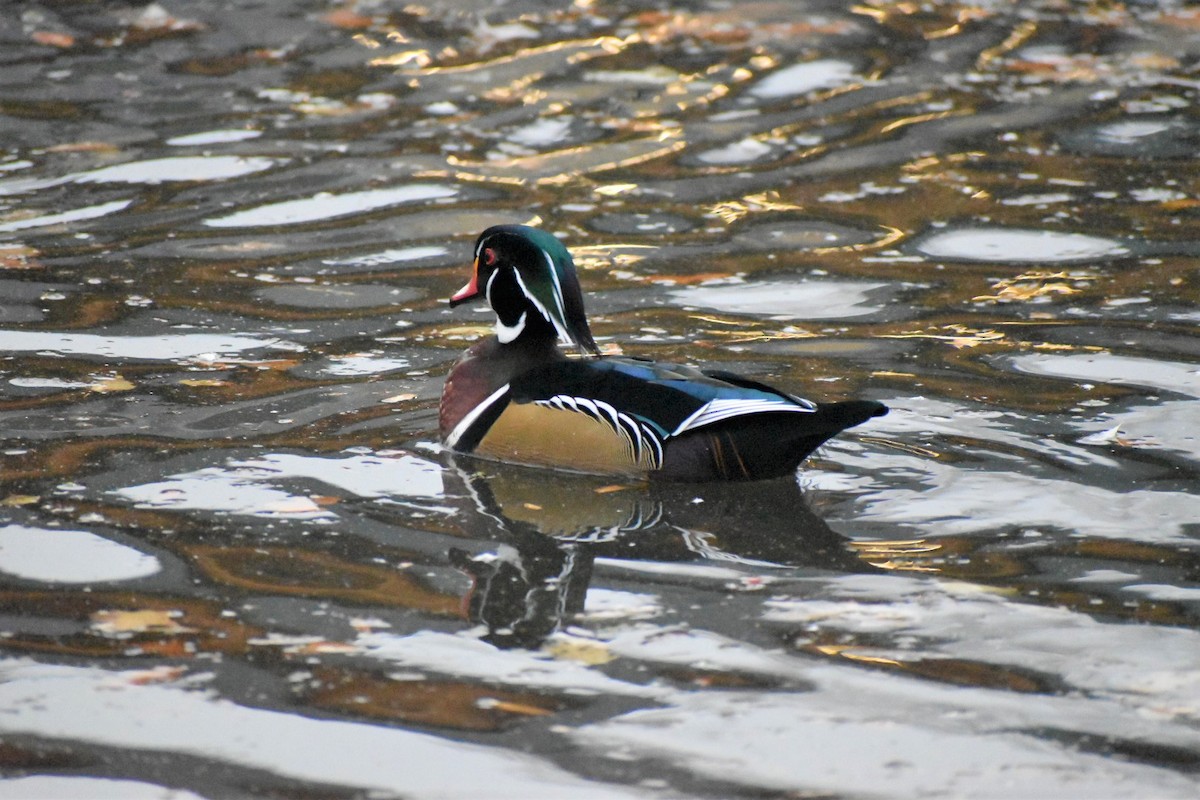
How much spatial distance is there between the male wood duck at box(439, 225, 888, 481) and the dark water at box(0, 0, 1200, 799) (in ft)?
0.42

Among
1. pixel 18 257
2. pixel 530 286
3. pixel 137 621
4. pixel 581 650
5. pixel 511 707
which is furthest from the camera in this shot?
pixel 18 257

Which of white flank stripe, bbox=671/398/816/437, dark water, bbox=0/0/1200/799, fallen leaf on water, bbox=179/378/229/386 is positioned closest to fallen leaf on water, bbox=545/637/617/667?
dark water, bbox=0/0/1200/799

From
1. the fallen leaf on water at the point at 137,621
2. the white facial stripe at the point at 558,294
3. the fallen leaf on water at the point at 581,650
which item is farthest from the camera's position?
the white facial stripe at the point at 558,294

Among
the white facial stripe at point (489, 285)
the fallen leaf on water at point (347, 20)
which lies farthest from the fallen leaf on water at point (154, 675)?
the fallen leaf on water at point (347, 20)

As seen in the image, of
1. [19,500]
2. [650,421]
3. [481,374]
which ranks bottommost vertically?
[19,500]

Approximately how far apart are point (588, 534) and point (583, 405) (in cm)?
55

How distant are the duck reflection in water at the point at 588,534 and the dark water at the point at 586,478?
19 millimetres

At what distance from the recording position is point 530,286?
5.71 metres

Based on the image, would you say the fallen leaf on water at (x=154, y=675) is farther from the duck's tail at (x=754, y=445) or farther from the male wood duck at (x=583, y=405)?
the duck's tail at (x=754, y=445)

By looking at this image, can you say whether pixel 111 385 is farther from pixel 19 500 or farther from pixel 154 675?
pixel 154 675

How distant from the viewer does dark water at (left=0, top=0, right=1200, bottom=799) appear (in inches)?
147

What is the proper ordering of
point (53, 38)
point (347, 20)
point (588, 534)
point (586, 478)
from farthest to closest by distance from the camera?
point (347, 20) < point (53, 38) < point (586, 478) < point (588, 534)

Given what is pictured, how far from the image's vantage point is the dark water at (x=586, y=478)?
373 cm

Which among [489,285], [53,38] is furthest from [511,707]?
[53,38]
